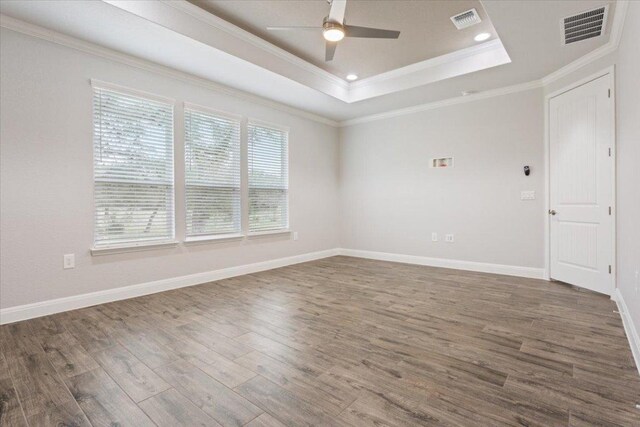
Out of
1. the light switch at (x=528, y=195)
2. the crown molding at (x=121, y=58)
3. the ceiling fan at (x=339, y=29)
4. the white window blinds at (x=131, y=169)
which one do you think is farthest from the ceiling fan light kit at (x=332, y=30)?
the light switch at (x=528, y=195)

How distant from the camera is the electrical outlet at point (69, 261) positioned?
318 centimetres

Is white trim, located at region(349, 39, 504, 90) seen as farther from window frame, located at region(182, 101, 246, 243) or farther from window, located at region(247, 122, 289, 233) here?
window frame, located at region(182, 101, 246, 243)

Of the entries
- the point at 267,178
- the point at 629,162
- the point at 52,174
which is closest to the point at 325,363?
the point at 629,162

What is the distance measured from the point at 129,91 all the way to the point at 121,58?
0.35 meters

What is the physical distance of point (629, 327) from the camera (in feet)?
8.09

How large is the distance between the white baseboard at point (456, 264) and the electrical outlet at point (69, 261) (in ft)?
14.8

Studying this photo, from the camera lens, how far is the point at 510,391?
1.77m

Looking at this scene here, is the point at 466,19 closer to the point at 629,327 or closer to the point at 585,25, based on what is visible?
the point at 585,25

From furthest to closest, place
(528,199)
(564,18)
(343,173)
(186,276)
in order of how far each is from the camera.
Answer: (343,173)
(528,199)
(186,276)
(564,18)

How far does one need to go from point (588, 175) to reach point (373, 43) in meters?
2.96

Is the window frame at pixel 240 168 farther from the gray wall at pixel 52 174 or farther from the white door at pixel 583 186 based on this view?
the white door at pixel 583 186

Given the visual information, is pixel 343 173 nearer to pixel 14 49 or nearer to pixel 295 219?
pixel 295 219

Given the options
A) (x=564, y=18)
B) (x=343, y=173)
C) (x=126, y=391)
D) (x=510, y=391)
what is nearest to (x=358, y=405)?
(x=510, y=391)

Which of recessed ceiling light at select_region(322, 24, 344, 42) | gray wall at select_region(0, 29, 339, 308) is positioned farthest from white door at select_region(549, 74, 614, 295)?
gray wall at select_region(0, 29, 339, 308)
